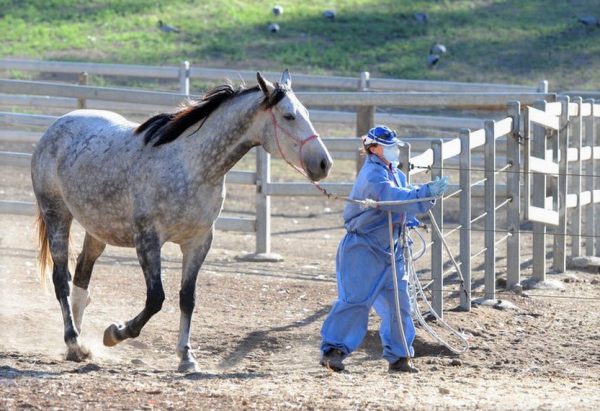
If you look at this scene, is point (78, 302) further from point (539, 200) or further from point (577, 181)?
point (577, 181)

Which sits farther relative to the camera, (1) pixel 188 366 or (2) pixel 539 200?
(2) pixel 539 200

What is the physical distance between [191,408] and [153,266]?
5.63ft

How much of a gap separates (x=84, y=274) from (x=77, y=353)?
740 mm

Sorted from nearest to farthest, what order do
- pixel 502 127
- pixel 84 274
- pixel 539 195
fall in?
pixel 84 274 < pixel 502 127 < pixel 539 195

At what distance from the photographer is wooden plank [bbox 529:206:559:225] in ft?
37.8

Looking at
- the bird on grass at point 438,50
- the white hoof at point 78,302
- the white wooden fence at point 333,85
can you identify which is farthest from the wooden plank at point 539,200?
the bird on grass at point 438,50

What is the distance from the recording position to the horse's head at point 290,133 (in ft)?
26.2

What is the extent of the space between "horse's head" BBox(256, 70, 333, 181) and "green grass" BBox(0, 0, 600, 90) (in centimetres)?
1716

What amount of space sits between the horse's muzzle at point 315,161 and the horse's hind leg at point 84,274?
6.52ft

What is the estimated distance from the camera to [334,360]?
8.23 meters

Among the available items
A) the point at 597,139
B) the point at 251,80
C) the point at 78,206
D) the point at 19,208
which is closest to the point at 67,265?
the point at 78,206

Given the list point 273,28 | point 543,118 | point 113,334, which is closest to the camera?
point 113,334

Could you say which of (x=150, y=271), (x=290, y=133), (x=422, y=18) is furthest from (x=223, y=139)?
(x=422, y=18)

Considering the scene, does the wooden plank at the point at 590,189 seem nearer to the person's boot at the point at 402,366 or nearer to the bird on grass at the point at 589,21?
the person's boot at the point at 402,366
